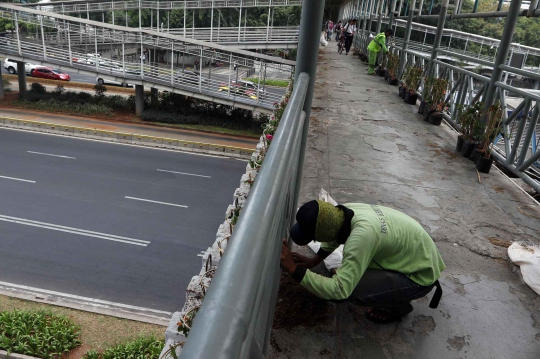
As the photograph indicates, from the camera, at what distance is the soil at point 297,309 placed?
2.57 m

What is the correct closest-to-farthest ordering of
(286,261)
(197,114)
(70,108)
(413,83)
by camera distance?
(286,261)
(413,83)
(70,108)
(197,114)

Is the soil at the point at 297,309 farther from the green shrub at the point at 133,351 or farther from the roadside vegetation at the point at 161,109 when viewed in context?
the roadside vegetation at the point at 161,109

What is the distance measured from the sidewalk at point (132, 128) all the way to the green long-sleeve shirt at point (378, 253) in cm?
1910

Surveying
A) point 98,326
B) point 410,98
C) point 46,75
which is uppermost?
point 410,98

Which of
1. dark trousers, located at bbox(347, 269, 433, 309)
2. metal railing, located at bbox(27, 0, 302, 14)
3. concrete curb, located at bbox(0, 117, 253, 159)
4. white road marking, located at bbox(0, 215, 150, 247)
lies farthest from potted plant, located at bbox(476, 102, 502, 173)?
metal railing, located at bbox(27, 0, 302, 14)

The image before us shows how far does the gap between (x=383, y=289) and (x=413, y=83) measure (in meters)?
7.75

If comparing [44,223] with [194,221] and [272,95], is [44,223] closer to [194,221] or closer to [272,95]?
[194,221]

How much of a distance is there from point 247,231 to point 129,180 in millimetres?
17103

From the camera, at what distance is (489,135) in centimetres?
566

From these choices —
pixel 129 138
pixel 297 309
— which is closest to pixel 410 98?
pixel 297 309

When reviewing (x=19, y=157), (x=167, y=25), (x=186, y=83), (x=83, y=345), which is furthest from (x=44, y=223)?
(x=167, y=25)

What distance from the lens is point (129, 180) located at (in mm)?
17047

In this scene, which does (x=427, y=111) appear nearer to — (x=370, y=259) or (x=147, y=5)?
(x=370, y=259)

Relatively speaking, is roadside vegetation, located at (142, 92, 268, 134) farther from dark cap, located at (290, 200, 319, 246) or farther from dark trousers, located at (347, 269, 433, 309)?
dark cap, located at (290, 200, 319, 246)
